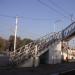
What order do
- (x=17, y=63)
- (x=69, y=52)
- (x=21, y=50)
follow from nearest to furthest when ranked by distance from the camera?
(x=17, y=63), (x=21, y=50), (x=69, y=52)

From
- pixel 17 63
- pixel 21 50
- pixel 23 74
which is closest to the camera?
pixel 23 74

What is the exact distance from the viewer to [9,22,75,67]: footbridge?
939 inches

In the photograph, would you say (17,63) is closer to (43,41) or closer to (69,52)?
(43,41)

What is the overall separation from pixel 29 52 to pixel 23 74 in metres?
7.37

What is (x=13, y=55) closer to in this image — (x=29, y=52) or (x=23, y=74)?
(x=29, y=52)

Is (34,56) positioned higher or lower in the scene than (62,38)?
lower

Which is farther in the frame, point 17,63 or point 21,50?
point 21,50

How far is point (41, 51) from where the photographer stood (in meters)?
25.5

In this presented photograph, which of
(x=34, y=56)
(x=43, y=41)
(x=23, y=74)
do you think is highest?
(x=43, y=41)

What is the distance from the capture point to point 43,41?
2748cm

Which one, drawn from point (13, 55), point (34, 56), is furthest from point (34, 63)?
point (13, 55)

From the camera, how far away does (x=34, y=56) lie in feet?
→ 79.5

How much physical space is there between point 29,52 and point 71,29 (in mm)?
6426

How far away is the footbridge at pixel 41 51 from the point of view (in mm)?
23859
